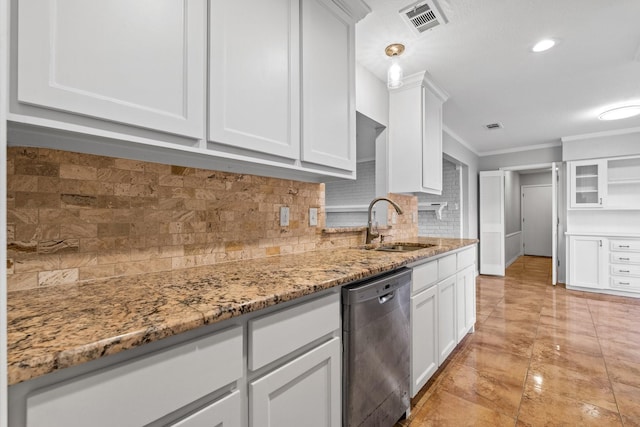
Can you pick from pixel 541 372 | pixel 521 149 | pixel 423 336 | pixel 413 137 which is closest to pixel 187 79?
pixel 423 336

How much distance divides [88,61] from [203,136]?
36 centimetres

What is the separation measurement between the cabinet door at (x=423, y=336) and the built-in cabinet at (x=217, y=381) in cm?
71

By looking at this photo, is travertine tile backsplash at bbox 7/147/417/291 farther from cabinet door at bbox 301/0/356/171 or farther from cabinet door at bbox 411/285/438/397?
cabinet door at bbox 411/285/438/397

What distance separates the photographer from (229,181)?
146cm

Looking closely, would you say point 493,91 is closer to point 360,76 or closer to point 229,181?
point 360,76

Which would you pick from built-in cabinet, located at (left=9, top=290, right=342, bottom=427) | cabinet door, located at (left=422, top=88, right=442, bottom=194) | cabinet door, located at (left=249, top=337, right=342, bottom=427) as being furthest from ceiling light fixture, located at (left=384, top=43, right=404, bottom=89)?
cabinet door, located at (left=249, top=337, right=342, bottom=427)

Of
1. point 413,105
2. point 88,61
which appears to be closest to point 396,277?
point 88,61

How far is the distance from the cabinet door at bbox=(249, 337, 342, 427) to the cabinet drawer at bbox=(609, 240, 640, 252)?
506 cm

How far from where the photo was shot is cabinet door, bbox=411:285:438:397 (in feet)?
5.56

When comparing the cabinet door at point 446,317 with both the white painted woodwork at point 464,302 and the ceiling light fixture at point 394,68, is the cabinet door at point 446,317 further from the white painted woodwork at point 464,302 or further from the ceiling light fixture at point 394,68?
the ceiling light fixture at point 394,68

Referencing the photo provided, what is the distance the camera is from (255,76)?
1.21 metres

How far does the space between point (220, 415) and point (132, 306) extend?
0.36 metres

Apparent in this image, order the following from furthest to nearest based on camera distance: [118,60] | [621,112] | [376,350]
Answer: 1. [621,112]
2. [376,350]
3. [118,60]

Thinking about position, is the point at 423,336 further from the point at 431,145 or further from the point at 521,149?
the point at 521,149
